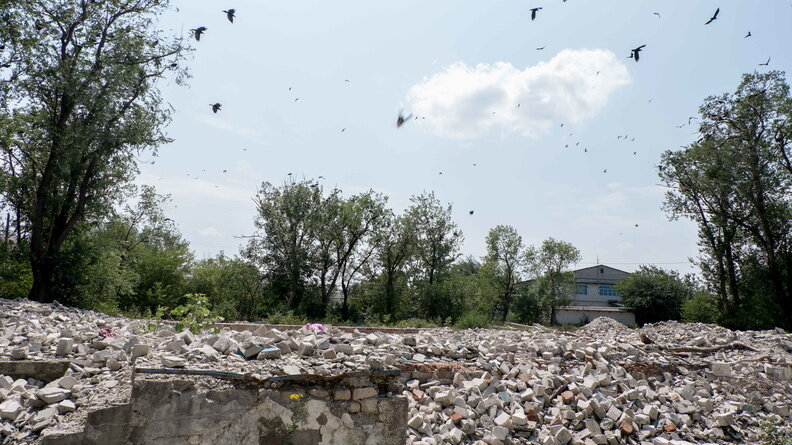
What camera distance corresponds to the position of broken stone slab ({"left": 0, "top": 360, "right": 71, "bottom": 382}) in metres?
4.42

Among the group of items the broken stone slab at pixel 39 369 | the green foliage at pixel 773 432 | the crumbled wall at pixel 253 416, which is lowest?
the green foliage at pixel 773 432

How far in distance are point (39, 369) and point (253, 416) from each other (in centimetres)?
211

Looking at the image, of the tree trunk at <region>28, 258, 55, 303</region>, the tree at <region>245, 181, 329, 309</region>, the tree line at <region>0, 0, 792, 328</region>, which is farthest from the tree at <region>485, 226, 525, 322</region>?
the tree trunk at <region>28, 258, 55, 303</region>

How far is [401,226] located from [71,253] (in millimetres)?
15436

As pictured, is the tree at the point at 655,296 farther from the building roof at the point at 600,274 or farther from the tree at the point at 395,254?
the tree at the point at 395,254

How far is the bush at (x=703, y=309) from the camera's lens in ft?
A: 77.8

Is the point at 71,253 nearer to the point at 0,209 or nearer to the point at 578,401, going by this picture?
the point at 0,209

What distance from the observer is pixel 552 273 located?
32344mm

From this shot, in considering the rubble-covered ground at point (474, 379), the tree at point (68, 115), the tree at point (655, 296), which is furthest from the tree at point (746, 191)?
the tree at point (68, 115)

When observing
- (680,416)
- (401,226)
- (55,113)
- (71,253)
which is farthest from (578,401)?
(401,226)

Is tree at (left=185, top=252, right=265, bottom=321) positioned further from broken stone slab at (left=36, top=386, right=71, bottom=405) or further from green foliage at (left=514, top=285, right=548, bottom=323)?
broken stone slab at (left=36, top=386, right=71, bottom=405)

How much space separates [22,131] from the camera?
14.4 metres

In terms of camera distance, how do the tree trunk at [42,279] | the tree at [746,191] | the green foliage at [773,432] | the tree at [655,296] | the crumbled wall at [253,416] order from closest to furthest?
1. the crumbled wall at [253,416]
2. the green foliage at [773,432]
3. the tree trunk at [42,279]
4. the tree at [746,191]
5. the tree at [655,296]

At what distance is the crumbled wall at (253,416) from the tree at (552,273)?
95.0ft
